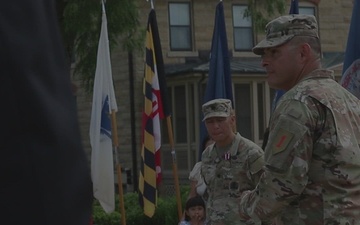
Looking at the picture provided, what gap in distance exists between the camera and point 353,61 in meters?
8.77

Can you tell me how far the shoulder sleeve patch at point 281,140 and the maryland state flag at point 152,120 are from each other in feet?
24.3

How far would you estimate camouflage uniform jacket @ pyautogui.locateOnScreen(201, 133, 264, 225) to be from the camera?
7062 mm

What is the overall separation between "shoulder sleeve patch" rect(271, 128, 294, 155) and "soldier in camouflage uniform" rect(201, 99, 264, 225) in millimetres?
2846

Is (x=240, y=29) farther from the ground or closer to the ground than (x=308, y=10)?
closer to the ground

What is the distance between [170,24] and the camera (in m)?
24.6

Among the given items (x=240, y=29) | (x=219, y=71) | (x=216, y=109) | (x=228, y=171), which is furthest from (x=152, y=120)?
(x=240, y=29)

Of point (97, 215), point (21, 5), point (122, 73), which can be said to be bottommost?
point (97, 215)

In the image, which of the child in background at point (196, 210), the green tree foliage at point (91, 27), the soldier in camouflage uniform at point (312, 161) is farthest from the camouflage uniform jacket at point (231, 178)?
the green tree foliage at point (91, 27)

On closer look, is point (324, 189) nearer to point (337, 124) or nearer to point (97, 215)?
point (337, 124)

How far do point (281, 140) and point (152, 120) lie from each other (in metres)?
7.66

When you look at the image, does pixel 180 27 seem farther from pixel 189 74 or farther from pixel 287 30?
pixel 287 30

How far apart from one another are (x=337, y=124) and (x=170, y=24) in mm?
20617

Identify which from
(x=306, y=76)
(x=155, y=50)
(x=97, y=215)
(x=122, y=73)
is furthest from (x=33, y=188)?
(x=122, y=73)

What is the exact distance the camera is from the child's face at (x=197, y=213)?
973 centimetres
